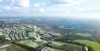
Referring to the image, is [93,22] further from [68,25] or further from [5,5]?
[5,5]

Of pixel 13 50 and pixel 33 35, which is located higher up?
pixel 33 35

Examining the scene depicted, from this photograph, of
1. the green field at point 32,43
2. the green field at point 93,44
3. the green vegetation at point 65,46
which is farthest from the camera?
the green field at point 32,43

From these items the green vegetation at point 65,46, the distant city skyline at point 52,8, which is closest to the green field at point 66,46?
the green vegetation at point 65,46

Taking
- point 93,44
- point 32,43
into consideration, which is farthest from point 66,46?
point 32,43

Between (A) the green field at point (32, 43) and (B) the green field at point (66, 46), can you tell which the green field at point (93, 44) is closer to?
(B) the green field at point (66, 46)

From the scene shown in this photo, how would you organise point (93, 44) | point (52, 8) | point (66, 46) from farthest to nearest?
point (52, 8) < point (66, 46) < point (93, 44)

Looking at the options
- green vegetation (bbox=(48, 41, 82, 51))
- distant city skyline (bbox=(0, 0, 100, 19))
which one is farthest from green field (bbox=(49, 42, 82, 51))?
distant city skyline (bbox=(0, 0, 100, 19))

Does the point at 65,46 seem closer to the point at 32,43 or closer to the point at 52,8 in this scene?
the point at 32,43

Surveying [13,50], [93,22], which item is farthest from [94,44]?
[13,50]
